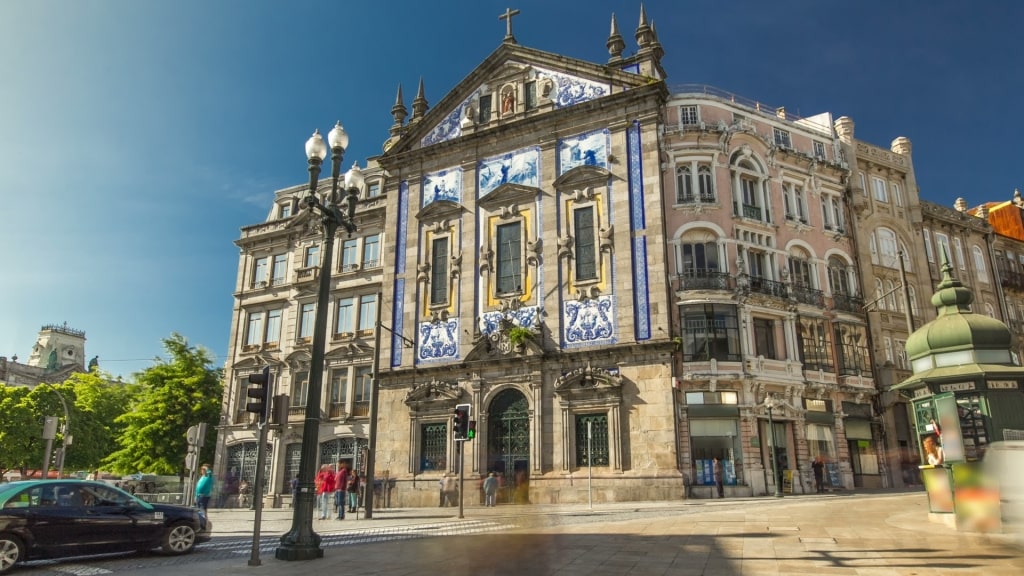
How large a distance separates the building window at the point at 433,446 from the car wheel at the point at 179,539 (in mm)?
16449

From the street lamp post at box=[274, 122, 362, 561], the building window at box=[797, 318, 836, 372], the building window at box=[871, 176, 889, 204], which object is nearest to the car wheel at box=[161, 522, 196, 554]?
the street lamp post at box=[274, 122, 362, 561]

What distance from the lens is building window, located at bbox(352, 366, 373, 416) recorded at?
34.0m

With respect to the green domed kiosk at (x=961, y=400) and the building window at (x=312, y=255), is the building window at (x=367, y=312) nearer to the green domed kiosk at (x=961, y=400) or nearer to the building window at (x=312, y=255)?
the building window at (x=312, y=255)

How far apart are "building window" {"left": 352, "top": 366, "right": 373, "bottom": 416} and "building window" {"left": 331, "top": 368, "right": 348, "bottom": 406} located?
75 centimetres

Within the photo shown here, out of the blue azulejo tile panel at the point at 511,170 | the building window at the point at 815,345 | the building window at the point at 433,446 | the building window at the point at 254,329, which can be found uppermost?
the blue azulejo tile panel at the point at 511,170

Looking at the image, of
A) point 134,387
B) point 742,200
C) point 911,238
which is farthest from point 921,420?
point 134,387

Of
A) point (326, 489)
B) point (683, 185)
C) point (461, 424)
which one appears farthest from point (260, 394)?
point (683, 185)

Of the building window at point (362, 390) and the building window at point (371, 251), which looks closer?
the building window at point (362, 390)

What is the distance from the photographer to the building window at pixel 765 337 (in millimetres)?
29031

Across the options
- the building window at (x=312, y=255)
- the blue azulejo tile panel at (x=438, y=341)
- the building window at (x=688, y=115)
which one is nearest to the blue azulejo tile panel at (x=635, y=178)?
the building window at (x=688, y=115)

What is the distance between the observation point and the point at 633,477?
24.8 meters

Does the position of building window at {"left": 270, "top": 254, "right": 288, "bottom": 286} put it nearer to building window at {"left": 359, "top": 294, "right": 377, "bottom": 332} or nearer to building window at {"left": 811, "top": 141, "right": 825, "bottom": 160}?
building window at {"left": 359, "top": 294, "right": 377, "bottom": 332}

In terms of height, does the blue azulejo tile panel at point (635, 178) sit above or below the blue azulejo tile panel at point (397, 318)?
above

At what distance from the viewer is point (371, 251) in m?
37.0
